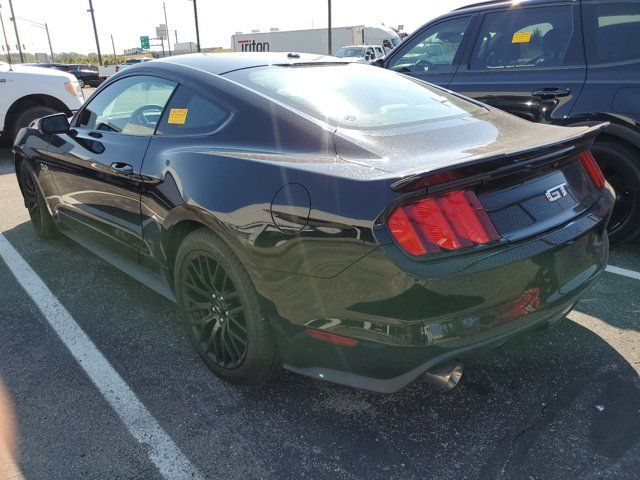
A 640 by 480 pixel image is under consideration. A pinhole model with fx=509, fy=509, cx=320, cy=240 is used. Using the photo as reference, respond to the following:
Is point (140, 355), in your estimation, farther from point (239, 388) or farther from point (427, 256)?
point (427, 256)

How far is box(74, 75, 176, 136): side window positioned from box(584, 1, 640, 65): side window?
122 inches

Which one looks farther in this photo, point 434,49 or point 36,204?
point 434,49

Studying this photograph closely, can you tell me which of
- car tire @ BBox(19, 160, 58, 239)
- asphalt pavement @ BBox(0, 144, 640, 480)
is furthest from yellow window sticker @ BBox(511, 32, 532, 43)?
car tire @ BBox(19, 160, 58, 239)

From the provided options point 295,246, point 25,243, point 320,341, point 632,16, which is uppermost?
point 632,16

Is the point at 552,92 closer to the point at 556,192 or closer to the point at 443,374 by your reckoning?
the point at 556,192

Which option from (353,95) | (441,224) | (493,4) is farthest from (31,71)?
(441,224)

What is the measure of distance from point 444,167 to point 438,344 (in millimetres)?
612

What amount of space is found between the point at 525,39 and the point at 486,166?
308cm

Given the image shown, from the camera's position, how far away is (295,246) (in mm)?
1904

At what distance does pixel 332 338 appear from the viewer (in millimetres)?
1909

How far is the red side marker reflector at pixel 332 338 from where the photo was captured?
1.87 m

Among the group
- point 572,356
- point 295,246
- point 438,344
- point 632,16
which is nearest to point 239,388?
point 295,246

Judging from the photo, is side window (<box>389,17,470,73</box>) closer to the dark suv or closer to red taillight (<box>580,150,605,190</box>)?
the dark suv

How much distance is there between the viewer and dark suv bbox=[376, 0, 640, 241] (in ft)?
11.9
